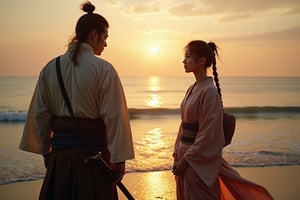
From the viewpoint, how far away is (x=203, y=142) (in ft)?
9.70

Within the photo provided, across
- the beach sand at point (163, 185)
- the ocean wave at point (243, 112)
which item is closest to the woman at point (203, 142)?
the beach sand at point (163, 185)

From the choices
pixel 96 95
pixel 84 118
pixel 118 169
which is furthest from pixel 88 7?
pixel 118 169

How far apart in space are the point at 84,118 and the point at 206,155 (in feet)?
3.44

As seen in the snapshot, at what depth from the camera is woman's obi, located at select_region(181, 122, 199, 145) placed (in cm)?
303

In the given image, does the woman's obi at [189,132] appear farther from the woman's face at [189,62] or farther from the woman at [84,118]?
the woman at [84,118]

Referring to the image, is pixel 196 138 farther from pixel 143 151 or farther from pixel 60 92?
pixel 143 151

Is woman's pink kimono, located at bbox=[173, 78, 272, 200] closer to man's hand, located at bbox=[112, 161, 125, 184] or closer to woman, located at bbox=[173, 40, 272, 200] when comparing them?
woman, located at bbox=[173, 40, 272, 200]

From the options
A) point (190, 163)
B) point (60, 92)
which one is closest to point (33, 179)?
point (190, 163)

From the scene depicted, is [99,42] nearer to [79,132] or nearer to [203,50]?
[79,132]

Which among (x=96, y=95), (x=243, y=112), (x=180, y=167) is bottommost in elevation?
(x=243, y=112)

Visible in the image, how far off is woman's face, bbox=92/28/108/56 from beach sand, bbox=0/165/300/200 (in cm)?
304

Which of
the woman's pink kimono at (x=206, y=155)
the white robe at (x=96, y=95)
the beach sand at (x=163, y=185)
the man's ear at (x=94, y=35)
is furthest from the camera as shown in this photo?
the beach sand at (x=163, y=185)

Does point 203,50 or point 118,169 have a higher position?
point 203,50

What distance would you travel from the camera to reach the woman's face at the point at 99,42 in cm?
239
